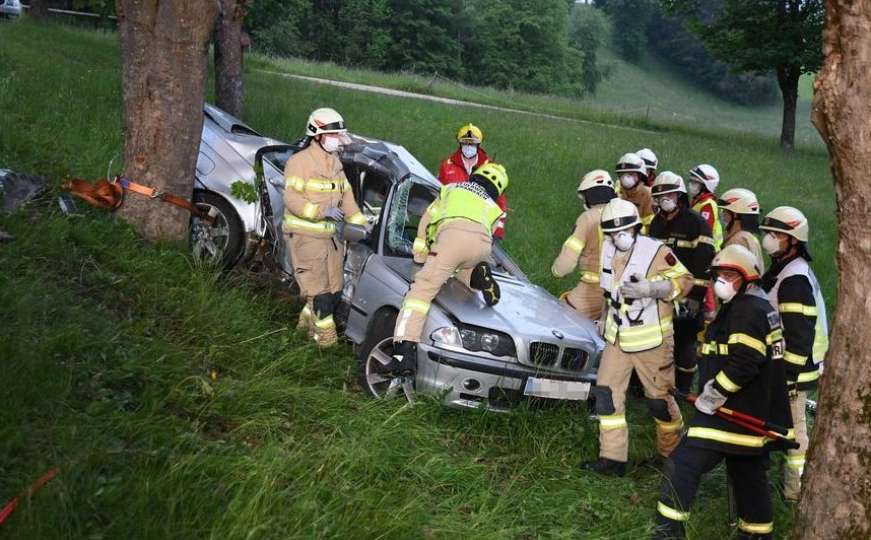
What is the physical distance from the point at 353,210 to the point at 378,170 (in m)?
0.53

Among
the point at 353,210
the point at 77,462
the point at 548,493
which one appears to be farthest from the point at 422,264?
the point at 77,462

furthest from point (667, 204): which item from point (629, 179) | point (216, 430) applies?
point (216, 430)

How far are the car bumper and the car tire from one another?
269 cm

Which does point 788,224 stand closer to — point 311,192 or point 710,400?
point 710,400

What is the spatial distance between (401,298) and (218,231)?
2.42 m

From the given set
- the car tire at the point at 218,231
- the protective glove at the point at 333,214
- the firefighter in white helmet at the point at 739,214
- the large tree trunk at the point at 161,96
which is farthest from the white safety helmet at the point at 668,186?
the large tree trunk at the point at 161,96

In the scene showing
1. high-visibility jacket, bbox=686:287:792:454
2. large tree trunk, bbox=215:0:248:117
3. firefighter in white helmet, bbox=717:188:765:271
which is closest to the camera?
high-visibility jacket, bbox=686:287:792:454

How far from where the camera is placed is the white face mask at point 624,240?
5754mm

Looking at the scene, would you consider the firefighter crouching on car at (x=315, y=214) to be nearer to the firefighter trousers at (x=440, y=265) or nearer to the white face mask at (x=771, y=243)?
the firefighter trousers at (x=440, y=265)

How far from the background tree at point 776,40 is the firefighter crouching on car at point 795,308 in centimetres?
2532

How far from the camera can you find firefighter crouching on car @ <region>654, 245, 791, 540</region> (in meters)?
4.69

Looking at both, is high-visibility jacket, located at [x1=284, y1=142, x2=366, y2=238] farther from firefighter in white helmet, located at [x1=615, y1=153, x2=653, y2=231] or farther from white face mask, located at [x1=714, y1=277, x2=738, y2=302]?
white face mask, located at [x1=714, y1=277, x2=738, y2=302]

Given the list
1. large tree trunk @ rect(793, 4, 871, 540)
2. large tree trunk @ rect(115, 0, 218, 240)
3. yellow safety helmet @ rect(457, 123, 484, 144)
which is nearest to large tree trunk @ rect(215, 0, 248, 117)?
yellow safety helmet @ rect(457, 123, 484, 144)

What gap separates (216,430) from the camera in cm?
476
